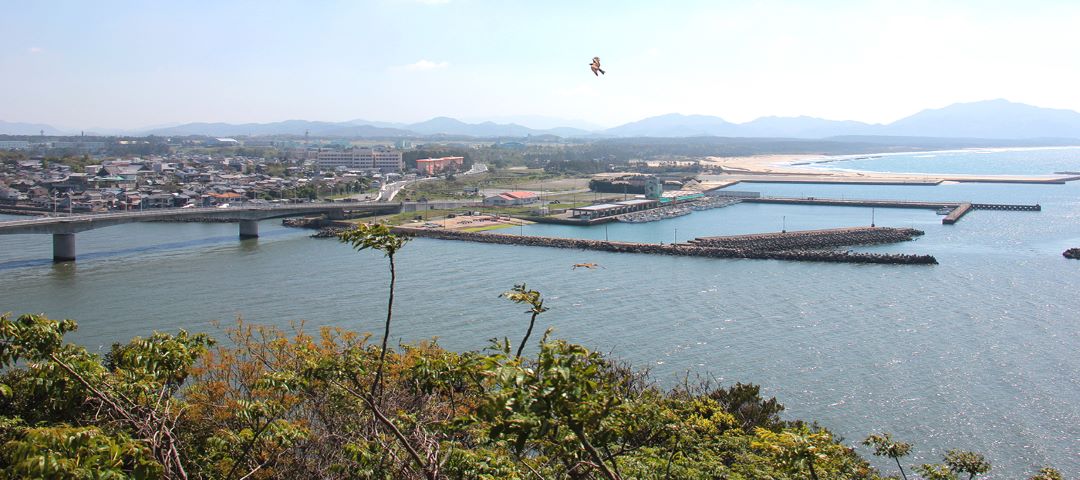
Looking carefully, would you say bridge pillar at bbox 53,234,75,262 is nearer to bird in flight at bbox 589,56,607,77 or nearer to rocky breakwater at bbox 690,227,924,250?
rocky breakwater at bbox 690,227,924,250

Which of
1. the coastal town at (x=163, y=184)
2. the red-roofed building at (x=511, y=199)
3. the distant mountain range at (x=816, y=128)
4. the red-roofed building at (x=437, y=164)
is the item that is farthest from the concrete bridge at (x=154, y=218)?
the distant mountain range at (x=816, y=128)

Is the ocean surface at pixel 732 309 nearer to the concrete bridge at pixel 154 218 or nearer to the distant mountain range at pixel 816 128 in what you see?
the concrete bridge at pixel 154 218

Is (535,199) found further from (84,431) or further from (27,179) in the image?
(84,431)

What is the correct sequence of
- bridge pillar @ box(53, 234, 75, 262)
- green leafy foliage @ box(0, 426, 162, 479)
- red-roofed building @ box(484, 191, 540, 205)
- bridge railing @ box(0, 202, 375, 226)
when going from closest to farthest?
green leafy foliage @ box(0, 426, 162, 479)
bridge pillar @ box(53, 234, 75, 262)
bridge railing @ box(0, 202, 375, 226)
red-roofed building @ box(484, 191, 540, 205)

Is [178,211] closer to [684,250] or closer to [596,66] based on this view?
[684,250]

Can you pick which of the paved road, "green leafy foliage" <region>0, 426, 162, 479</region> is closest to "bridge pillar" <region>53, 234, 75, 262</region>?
the paved road

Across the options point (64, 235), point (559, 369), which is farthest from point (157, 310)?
point (559, 369)

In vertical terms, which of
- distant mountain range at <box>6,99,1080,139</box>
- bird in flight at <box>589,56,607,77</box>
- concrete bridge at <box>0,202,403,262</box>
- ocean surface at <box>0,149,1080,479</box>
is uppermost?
distant mountain range at <box>6,99,1080,139</box>
